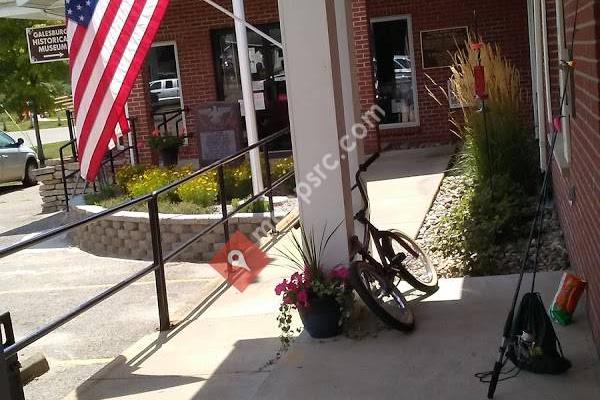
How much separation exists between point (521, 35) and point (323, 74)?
10.3 m

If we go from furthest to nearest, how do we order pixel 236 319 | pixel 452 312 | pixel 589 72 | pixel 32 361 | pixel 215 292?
pixel 215 292, pixel 236 319, pixel 452 312, pixel 32 361, pixel 589 72

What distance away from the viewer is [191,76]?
683 inches

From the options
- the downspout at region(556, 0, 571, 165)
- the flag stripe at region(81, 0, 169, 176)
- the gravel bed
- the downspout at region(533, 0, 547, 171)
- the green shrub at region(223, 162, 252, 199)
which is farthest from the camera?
the green shrub at region(223, 162, 252, 199)

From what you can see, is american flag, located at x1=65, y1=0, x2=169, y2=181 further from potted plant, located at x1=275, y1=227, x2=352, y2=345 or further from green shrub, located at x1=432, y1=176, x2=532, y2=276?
green shrub, located at x1=432, y1=176, x2=532, y2=276

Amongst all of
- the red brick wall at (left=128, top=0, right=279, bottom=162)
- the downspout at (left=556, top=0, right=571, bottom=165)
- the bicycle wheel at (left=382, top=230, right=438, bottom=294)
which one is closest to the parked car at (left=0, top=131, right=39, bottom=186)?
the red brick wall at (left=128, top=0, right=279, bottom=162)

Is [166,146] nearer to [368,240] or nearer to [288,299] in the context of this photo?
[368,240]

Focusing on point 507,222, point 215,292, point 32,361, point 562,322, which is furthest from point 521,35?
point 32,361

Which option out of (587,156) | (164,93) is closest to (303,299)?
(587,156)

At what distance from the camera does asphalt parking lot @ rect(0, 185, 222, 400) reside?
7008 millimetres

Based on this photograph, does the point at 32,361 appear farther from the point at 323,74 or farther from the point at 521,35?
the point at 521,35

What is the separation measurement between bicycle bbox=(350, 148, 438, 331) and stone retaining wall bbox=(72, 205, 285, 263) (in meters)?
3.57

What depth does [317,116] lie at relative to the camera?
6.30m

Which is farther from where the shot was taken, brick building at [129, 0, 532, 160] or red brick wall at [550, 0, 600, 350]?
brick building at [129, 0, 532, 160]

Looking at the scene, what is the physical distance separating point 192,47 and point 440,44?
475 centimetres
